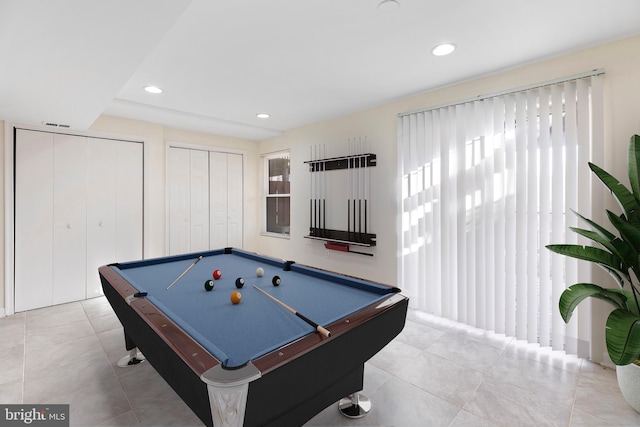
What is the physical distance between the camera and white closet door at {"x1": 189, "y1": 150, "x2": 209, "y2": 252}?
460cm

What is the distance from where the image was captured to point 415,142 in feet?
10.4

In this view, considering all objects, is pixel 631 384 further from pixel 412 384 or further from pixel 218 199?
pixel 218 199

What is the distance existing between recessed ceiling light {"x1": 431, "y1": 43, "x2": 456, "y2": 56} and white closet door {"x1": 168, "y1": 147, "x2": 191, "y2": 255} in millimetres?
3758

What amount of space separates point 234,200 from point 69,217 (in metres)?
2.22

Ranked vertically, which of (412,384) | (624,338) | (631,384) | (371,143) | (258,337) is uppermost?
(371,143)

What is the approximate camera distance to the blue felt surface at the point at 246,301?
1.25 meters

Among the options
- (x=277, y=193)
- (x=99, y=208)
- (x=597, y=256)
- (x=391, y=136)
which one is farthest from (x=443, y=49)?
(x=99, y=208)

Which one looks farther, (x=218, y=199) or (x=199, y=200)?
(x=218, y=199)

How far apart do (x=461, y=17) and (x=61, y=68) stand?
250cm

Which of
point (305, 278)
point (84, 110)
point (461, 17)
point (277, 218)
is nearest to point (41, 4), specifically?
point (84, 110)

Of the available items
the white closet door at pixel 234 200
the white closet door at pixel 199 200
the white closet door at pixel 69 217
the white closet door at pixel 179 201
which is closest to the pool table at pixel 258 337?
the white closet door at pixel 69 217

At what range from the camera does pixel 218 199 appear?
194 inches

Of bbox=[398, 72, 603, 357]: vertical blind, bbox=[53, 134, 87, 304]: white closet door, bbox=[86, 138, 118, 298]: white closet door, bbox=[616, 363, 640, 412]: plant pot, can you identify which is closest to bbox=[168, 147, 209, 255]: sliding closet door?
bbox=[86, 138, 118, 298]: white closet door

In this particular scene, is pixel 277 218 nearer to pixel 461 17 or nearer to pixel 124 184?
pixel 124 184
